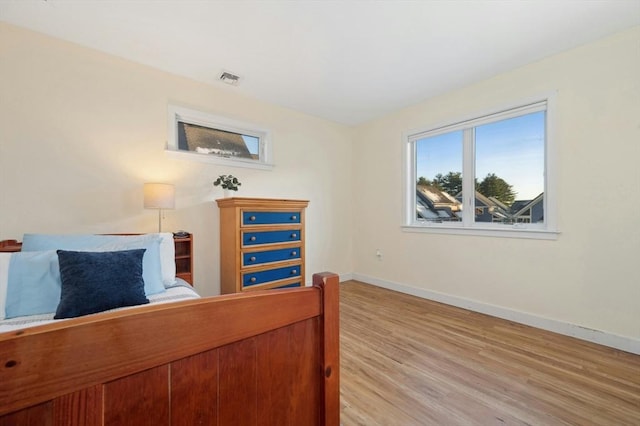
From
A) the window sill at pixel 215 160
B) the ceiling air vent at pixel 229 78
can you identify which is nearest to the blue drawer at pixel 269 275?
the window sill at pixel 215 160

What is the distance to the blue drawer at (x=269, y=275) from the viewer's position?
2.63 meters

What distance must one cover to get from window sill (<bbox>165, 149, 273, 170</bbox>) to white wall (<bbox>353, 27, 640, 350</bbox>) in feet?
7.79

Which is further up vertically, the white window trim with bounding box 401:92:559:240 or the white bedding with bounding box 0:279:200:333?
the white window trim with bounding box 401:92:559:240

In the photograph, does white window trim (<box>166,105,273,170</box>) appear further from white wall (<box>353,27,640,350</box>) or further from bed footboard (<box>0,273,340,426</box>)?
bed footboard (<box>0,273,340,426</box>)

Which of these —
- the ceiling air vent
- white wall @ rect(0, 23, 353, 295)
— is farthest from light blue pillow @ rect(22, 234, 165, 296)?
the ceiling air vent

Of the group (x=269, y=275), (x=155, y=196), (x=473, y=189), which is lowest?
(x=269, y=275)

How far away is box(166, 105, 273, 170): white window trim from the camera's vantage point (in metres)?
2.65

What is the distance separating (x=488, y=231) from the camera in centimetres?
279

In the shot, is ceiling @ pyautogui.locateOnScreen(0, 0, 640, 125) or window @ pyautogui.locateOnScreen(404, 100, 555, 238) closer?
ceiling @ pyautogui.locateOnScreen(0, 0, 640, 125)

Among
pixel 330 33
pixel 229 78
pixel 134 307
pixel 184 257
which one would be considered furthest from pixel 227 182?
pixel 134 307

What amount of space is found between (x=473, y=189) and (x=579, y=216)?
36.5 inches

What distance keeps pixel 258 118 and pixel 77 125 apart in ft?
5.67

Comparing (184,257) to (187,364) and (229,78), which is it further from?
(187,364)

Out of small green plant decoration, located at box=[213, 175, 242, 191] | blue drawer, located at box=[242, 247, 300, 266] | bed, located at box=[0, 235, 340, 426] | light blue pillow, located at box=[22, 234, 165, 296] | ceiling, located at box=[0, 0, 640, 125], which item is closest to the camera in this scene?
bed, located at box=[0, 235, 340, 426]
